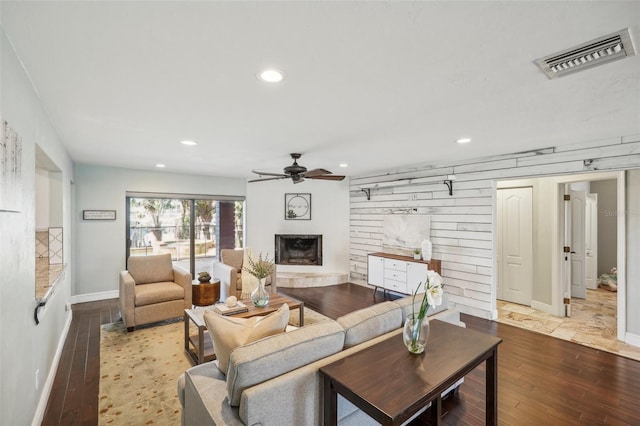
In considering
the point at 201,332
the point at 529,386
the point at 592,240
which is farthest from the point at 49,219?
the point at 592,240

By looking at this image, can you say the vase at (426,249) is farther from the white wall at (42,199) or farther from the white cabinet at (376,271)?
the white wall at (42,199)

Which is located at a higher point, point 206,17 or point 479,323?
point 206,17

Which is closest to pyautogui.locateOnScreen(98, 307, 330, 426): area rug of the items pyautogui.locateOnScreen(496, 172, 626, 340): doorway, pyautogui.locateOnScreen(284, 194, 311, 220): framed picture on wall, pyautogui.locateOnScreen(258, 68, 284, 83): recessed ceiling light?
pyautogui.locateOnScreen(258, 68, 284, 83): recessed ceiling light

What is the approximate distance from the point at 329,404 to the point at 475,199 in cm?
398

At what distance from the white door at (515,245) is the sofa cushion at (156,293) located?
535 centimetres

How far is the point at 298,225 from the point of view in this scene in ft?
22.4

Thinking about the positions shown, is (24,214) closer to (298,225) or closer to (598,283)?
(298,225)

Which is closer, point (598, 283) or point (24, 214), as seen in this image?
point (24, 214)

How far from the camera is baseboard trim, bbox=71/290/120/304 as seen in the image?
5051 millimetres

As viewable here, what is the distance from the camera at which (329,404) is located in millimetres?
1564

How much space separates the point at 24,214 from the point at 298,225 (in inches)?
203

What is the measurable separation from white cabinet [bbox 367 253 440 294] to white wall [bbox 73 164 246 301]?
14.9 feet

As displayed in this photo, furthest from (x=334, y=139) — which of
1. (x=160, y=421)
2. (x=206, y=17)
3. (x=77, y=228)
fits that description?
(x=77, y=228)

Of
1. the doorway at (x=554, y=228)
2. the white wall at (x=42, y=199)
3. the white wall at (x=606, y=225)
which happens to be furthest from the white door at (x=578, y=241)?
the white wall at (x=42, y=199)
